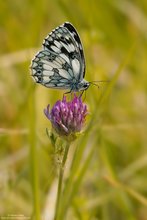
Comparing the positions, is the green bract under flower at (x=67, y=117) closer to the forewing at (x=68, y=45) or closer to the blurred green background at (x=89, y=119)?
the blurred green background at (x=89, y=119)

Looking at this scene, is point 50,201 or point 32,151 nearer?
point 32,151

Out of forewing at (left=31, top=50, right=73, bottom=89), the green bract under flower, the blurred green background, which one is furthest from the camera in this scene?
the blurred green background

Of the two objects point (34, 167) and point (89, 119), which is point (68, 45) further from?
point (89, 119)

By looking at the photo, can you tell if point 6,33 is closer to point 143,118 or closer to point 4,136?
point 143,118

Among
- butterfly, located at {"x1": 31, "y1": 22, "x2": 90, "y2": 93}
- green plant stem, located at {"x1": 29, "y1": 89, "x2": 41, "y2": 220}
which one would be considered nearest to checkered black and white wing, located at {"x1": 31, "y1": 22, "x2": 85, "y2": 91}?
butterfly, located at {"x1": 31, "y1": 22, "x2": 90, "y2": 93}

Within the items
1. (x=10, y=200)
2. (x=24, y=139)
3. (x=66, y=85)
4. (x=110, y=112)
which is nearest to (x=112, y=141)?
(x=110, y=112)

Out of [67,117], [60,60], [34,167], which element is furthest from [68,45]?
[34,167]

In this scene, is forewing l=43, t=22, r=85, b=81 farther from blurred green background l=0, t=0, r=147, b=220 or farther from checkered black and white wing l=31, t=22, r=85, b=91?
blurred green background l=0, t=0, r=147, b=220

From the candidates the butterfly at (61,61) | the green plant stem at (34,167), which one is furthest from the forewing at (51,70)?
the green plant stem at (34,167)
